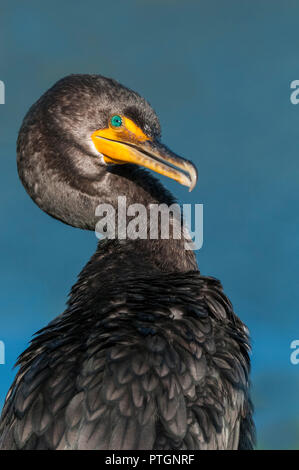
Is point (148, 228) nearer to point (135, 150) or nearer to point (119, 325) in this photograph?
point (135, 150)

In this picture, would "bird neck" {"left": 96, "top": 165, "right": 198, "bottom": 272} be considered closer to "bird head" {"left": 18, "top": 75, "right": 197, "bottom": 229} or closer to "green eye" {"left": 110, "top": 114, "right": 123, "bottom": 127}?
"bird head" {"left": 18, "top": 75, "right": 197, "bottom": 229}

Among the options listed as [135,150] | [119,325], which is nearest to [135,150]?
[135,150]

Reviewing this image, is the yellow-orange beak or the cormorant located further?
the yellow-orange beak

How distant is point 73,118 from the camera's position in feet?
17.1

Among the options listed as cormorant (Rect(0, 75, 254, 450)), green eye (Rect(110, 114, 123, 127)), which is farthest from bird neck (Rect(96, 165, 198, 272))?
green eye (Rect(110, 114, 123, 127))

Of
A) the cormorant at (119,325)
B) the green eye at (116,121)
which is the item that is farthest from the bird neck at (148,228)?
the green eye at (116,121)

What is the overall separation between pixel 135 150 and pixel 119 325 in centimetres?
175

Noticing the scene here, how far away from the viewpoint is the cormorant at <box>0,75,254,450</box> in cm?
358

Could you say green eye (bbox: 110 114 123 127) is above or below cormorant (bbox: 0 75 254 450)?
above

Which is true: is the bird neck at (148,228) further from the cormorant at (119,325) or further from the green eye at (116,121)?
the green eye at (116,121)

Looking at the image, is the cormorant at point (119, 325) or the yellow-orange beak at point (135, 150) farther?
the yellow-orange beak at point (135, 150)

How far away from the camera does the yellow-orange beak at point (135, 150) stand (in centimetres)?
512
